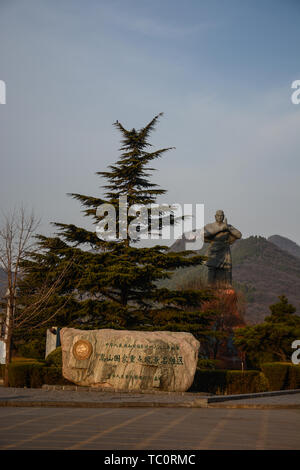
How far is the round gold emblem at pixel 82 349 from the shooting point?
16.0 m

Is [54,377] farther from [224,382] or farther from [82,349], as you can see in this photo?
[224,382]

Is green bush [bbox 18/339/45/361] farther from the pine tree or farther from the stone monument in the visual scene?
the stone monument

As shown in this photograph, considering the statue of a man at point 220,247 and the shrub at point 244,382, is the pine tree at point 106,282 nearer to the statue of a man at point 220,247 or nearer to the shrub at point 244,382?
the shrub at point 244,382

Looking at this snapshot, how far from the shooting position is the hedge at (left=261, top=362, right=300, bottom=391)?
61.2ft

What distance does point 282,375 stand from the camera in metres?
18.7

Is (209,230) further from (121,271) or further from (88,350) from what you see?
(88,350)

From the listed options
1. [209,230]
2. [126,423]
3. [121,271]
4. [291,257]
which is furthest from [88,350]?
[291,257]

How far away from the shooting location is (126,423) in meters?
8.41

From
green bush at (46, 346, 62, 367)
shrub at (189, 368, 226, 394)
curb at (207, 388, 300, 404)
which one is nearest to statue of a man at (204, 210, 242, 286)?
shrub at (189, 368, 226, 394)

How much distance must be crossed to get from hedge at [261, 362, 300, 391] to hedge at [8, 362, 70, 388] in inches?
285

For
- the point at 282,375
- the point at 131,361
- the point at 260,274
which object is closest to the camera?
the point at 131,361

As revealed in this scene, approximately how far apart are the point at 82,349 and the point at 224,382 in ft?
16.5

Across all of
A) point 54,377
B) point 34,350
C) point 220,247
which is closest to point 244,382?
point 54,377

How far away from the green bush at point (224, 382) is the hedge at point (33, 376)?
4348mm
